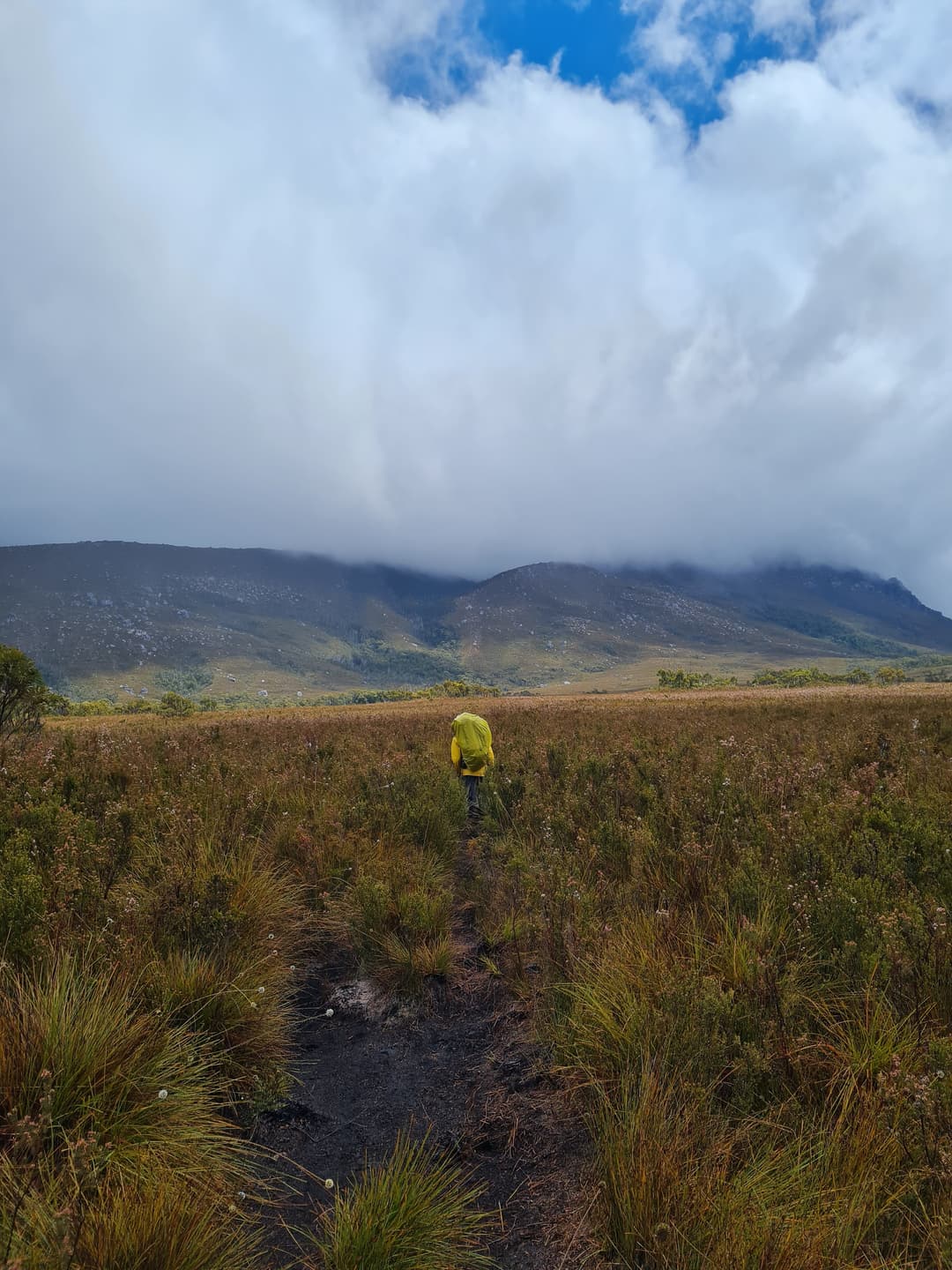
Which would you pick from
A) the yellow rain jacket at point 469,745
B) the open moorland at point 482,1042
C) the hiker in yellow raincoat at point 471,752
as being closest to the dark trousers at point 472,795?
the hiker in yellow raincoat at point 471,752

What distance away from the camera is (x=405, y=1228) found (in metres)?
2.32

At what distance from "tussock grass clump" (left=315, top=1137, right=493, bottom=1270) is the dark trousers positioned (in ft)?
22.8

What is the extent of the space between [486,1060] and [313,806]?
15.7ft

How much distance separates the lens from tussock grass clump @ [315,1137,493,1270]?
2.22 metres

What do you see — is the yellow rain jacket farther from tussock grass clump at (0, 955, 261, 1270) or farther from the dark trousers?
tussock grass clump at (0, 955, 261, 1270)

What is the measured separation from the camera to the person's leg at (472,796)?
986 cm

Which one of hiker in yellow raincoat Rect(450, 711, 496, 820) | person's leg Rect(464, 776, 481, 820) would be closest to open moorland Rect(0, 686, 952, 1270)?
person's leg Rect(464, 776, 481, 820)

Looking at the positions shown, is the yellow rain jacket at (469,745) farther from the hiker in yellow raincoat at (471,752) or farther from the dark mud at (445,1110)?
the dark mud at (445,1110)

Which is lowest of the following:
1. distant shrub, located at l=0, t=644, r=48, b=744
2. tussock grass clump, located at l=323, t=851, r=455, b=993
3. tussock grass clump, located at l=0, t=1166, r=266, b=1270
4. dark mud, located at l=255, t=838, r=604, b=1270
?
dark mud, located at l=255, t=838, r=604, b=1270

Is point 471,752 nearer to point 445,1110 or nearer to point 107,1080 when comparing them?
point 445,1110

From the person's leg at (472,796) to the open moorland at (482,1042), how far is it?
2.79 m

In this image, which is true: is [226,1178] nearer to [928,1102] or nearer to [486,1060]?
[486,1060]

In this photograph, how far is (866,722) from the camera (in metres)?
16.0

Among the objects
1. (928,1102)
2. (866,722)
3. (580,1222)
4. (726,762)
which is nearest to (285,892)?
(580,1222)
